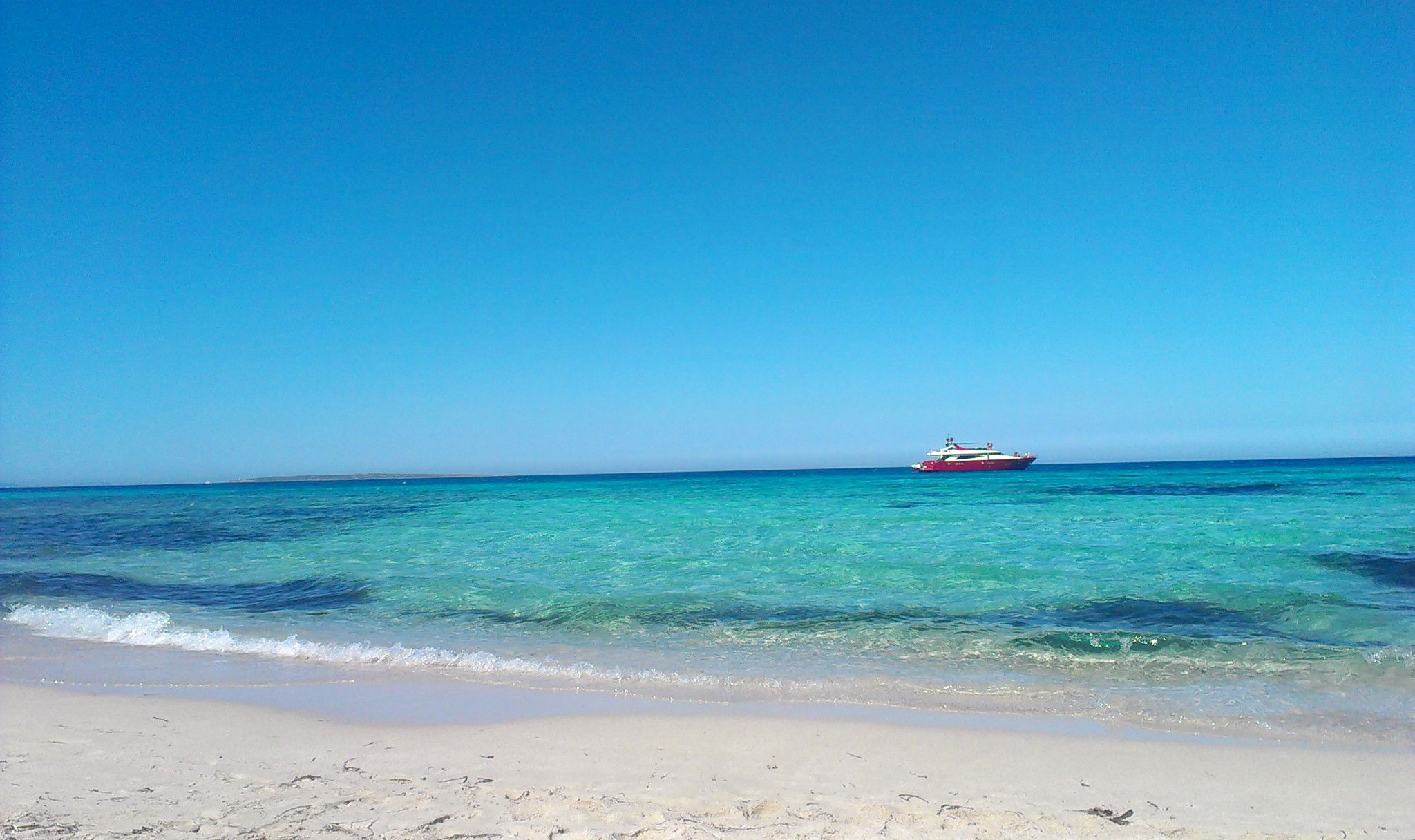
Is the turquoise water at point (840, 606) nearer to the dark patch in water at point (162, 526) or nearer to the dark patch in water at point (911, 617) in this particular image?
the dark patch in water at point (911, 617)

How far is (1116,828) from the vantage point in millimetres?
3781

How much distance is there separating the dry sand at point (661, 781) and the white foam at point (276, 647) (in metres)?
1.44

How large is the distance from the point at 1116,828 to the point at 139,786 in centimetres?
561

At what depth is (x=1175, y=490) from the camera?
37.1m

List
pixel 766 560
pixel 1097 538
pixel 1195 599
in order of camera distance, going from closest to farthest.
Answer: pixel 1195 599
pixel 766 560
pixel 1097 538

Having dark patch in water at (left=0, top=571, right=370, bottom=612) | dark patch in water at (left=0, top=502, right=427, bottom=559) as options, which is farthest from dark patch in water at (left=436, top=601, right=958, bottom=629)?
dark patch in water at (left=0, top=502, right=427, bottom=559)

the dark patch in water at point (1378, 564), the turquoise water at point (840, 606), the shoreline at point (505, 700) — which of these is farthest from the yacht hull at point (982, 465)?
the shoreline at point (505, 700)

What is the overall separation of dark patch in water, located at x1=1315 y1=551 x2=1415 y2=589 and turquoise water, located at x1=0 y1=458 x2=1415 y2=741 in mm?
79

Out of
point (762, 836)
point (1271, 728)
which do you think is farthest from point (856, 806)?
point (1271, 728)

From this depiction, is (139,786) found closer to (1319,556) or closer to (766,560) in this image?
(766,560)

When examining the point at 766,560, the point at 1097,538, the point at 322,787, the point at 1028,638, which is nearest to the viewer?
the point at 322,787

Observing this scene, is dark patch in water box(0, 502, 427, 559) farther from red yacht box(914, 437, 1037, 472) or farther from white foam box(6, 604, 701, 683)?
red yacht box(914, 437, 1037, 472)

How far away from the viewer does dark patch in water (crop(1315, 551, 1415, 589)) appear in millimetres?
10508

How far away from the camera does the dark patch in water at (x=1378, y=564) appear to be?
34.5 ft
